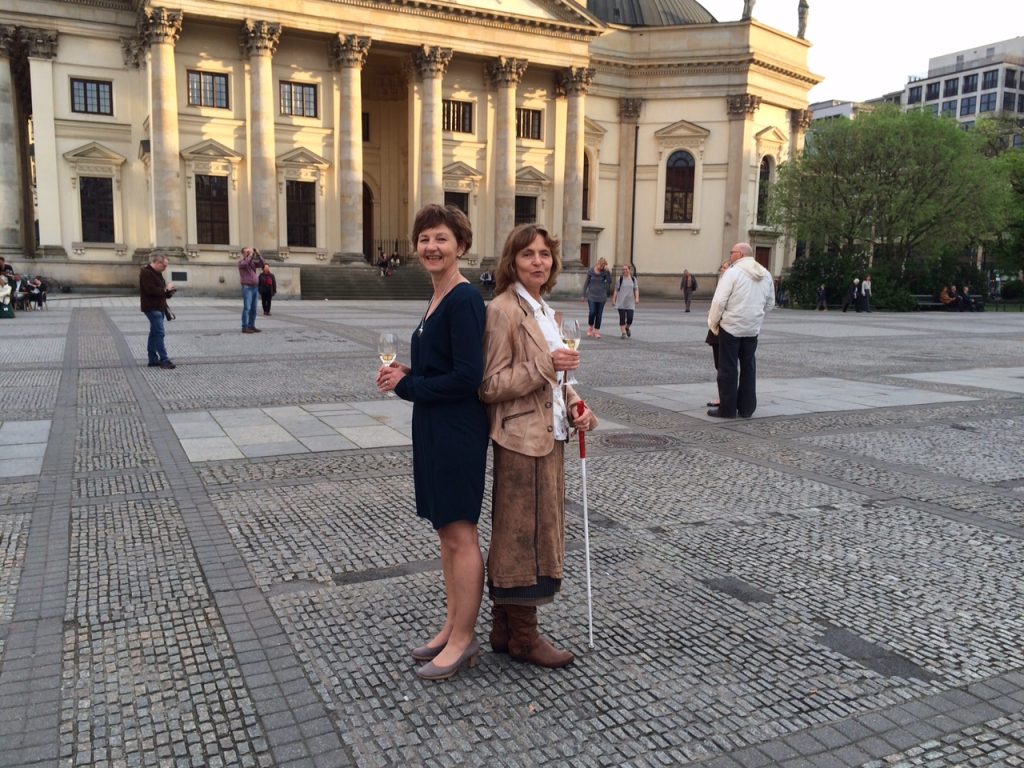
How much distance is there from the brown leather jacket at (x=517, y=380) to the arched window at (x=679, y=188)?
47.2 m

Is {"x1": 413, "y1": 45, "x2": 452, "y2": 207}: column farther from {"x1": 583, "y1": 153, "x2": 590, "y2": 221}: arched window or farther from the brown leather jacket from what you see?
the brown leather jacket

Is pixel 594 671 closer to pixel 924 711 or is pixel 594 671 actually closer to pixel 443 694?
pixel 443 694

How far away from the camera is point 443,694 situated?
3.56m

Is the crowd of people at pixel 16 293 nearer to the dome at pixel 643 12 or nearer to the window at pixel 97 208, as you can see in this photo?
the window at pixel 97 208

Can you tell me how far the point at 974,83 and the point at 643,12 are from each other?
88.5m

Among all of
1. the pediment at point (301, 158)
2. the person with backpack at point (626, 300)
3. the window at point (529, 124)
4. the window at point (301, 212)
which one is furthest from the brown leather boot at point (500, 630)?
the window at point (529, 124)

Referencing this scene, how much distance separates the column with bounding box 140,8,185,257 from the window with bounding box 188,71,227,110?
126cm

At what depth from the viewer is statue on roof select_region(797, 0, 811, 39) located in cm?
5081

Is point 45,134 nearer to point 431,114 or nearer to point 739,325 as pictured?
point 431,114

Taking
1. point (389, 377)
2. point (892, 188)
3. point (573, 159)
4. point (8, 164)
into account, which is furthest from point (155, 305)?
point (892, 188)

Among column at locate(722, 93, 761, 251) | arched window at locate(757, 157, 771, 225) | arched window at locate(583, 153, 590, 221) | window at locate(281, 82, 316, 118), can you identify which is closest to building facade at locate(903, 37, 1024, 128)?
arched window at locate(757, 157, 771, 225)

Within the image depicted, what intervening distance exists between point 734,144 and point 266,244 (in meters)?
26.7

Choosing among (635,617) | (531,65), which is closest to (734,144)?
(531,65)

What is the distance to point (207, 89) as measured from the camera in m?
37.4
